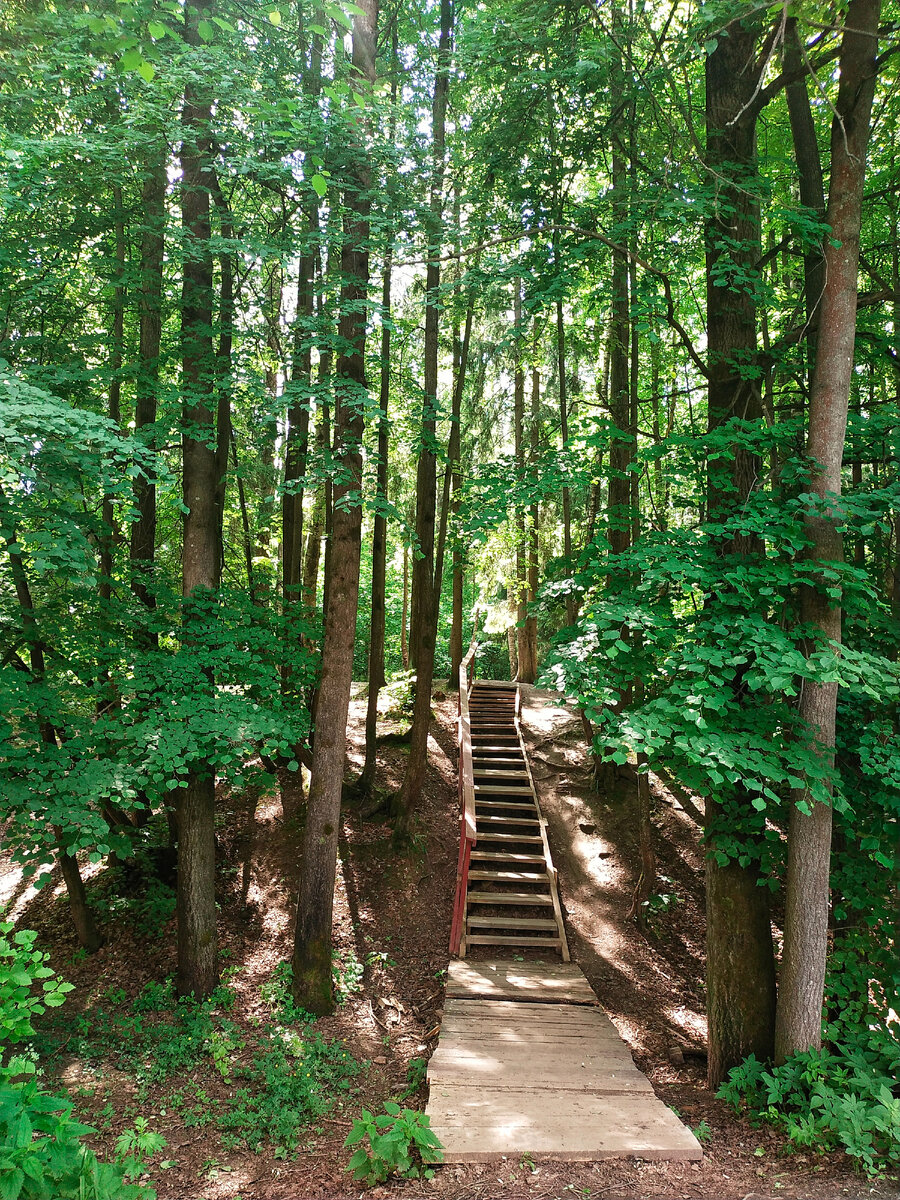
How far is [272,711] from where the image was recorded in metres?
5.95

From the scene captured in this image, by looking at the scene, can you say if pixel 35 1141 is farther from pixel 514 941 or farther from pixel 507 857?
pixel 507 857

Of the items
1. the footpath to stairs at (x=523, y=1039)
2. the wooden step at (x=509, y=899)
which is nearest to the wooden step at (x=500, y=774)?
the footpath to stairs at (x=523, y=1039)

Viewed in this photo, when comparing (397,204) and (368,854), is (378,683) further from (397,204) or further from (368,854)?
(397,204)

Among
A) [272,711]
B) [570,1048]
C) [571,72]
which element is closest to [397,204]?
[571,72]

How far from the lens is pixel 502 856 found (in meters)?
7.70

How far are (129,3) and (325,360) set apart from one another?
5.05 meters

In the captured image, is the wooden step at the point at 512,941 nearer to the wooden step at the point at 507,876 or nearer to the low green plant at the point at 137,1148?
the wooden step at the point at 507,876

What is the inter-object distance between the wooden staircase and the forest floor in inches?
25.4

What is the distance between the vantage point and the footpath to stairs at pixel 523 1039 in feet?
12.0

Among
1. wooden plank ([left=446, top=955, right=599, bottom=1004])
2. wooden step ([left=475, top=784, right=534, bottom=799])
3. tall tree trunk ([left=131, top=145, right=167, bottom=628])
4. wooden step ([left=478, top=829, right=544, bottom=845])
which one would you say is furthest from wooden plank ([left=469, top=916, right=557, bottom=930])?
tall tree trunk ([left=131, top=145, right=167, bottom=628])

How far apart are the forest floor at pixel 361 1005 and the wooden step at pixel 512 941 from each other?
65cm

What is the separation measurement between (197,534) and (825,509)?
565 cm

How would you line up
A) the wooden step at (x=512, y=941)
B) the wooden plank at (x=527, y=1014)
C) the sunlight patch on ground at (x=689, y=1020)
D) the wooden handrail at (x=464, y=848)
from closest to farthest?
the wooden plank at (x=527, y=1014) < the sunlight patch on ground at (x=689, y=1020) < the wooden step at (x=512, y=941) < the wooden handrail at (x=464, y=848)

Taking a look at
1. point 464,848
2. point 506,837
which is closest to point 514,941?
point 464,848
